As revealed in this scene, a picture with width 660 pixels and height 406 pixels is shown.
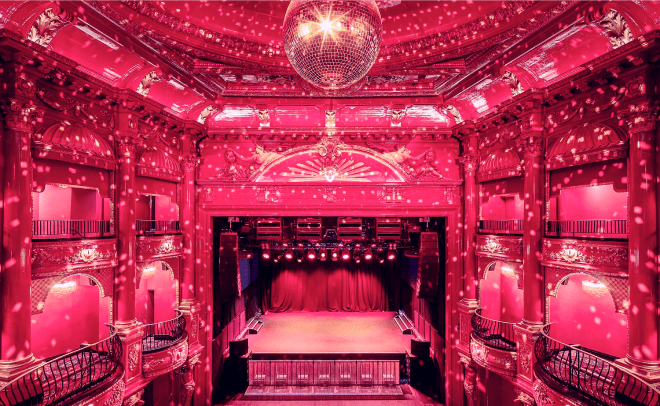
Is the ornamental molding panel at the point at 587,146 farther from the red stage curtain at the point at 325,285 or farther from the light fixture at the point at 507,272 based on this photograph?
the red stage curtain at the point at 325,285

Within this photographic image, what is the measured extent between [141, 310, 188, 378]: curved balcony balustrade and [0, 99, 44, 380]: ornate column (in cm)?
244

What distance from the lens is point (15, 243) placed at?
16.9 feet

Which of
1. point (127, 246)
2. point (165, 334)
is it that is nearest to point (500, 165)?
point (127, 246)

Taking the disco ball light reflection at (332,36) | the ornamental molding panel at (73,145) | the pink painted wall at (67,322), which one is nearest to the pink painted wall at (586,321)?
the disco ball light reflection at (332,36)

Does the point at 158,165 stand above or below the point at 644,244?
above

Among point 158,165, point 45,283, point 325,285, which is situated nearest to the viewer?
point 45,283

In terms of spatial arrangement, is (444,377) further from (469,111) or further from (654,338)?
(469,111)

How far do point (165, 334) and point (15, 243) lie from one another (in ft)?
14.3

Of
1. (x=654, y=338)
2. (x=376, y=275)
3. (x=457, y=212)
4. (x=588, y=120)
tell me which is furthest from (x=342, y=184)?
(x=376, y=275)

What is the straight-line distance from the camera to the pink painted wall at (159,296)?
30.5ft

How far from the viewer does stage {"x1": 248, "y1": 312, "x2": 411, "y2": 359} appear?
11.2 m

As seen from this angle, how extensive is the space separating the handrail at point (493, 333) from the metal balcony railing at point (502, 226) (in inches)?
79.1

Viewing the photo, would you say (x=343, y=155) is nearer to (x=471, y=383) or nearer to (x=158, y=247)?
(x=158, y=247)

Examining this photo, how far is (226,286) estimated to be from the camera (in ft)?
31.3
